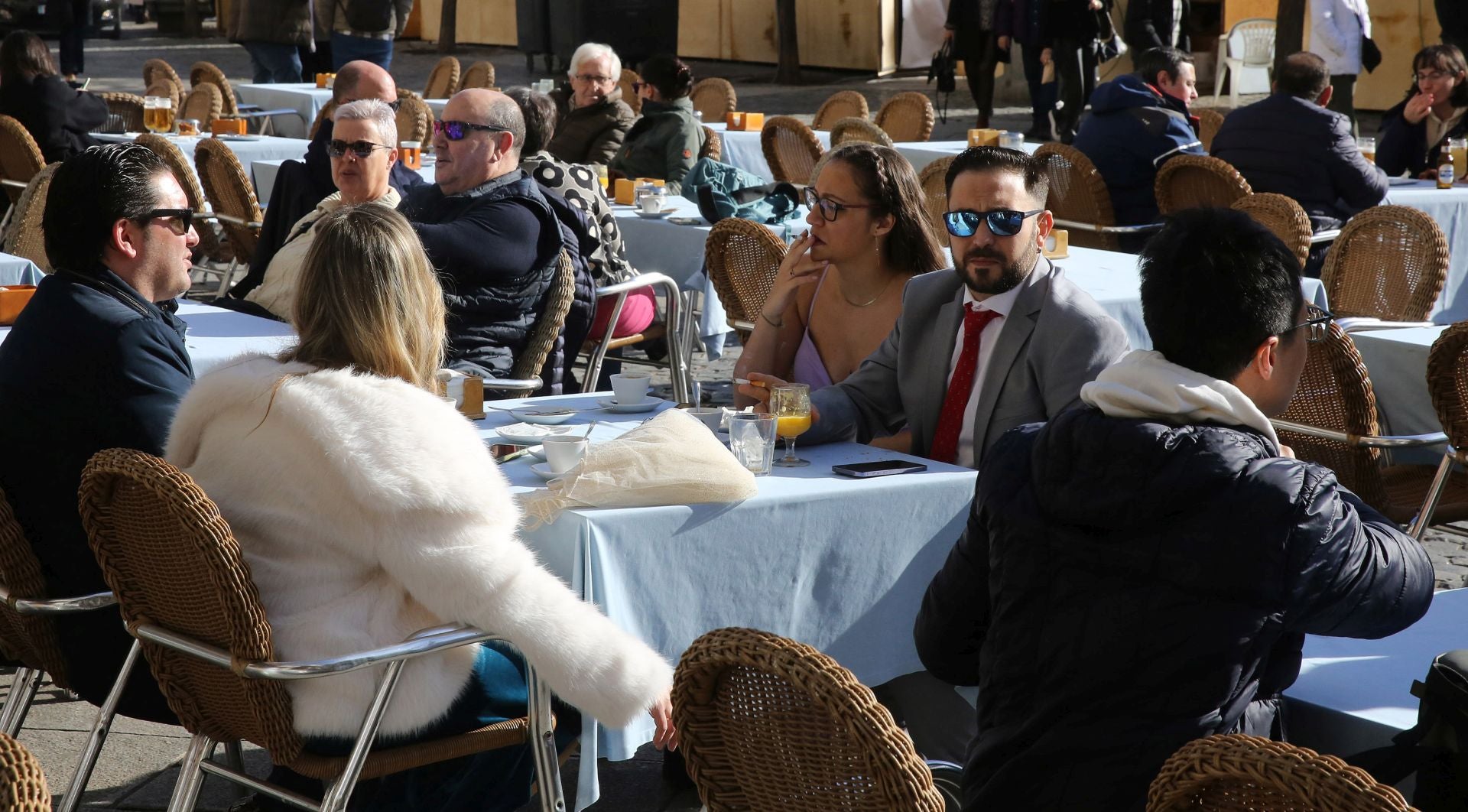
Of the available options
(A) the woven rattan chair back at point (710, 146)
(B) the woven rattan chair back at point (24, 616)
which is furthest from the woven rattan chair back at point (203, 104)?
(B) the woven rattan chair back at point (24, 616)

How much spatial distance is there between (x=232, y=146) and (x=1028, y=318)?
22.0 ft

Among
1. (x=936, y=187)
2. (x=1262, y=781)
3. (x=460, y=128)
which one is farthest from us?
(x=936, y=187)

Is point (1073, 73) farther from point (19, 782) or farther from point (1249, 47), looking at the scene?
point (19, 782)

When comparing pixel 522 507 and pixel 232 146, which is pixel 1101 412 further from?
pixel 232 146

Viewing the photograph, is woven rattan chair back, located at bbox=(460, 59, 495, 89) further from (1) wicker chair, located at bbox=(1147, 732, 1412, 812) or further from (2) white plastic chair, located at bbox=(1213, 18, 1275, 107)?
(1) wicker chair, located at bbox=(1147, 732, 1412, 812)

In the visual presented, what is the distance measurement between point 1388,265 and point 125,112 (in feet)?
28.9

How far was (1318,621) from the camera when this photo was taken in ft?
6.55

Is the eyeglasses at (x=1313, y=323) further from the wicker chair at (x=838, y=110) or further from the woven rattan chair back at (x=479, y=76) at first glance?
the woven rattan chair back at (x=479, y=76)

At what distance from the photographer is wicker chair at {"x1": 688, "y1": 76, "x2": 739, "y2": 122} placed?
40.4 feet

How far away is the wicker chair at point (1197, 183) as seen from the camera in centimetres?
668

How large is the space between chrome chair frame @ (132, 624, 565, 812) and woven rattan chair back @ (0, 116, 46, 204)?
601 centimetres

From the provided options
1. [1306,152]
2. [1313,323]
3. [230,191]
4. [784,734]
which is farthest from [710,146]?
[784,734]

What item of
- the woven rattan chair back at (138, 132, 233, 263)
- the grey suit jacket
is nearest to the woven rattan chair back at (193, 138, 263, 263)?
the woven rattan chair back at (138, 132, 233, 263)

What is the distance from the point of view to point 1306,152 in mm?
7246
